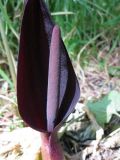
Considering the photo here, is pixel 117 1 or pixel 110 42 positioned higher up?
pixel 117 1

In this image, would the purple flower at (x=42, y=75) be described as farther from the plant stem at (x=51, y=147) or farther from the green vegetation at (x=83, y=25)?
the green vegetation at (x=83, y=25)

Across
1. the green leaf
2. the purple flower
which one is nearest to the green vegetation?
the green leaf

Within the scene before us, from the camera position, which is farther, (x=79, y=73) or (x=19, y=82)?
(x=79, y=73)

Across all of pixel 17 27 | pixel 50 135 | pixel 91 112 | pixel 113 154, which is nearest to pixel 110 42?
pixel 17 27

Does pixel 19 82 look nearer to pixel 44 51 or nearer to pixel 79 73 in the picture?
pixel 44 51

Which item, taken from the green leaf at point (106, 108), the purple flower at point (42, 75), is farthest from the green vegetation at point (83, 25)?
the purple flower at point (42, 75)

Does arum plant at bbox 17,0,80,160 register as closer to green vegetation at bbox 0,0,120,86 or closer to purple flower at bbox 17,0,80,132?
purple flower at bbox 17,0,80,132
